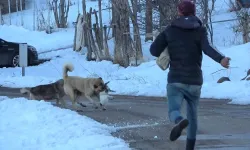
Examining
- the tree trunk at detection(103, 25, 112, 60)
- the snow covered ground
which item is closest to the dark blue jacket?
the snow covered ground

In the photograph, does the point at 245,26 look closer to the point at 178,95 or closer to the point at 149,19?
the point at 149,19

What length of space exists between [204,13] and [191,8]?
58.4ft

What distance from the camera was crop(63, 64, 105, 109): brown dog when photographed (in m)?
12.5

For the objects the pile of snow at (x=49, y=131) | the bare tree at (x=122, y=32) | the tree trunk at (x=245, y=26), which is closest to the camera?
the pile of snow at (x=49, y=131)

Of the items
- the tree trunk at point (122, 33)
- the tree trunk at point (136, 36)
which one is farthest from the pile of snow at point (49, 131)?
the tree trunk at point (122, 33)

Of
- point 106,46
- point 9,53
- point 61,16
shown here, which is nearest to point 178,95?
point 106,46

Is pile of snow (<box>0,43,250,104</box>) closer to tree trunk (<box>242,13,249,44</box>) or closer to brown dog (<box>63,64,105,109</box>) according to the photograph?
tree trunk (<box>242,13,249,44</box>)

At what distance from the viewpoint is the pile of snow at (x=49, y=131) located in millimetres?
8062

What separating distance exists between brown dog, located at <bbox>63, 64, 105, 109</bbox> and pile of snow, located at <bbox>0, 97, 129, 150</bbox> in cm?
122

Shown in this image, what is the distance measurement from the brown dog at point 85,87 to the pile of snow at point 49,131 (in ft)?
3.99

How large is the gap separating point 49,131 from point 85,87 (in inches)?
144

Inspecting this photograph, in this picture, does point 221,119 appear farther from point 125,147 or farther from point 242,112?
point 125,147

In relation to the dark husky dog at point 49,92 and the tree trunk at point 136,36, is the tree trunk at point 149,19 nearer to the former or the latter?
the tree trunk at point 136,36

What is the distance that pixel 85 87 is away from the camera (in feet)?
41.5
